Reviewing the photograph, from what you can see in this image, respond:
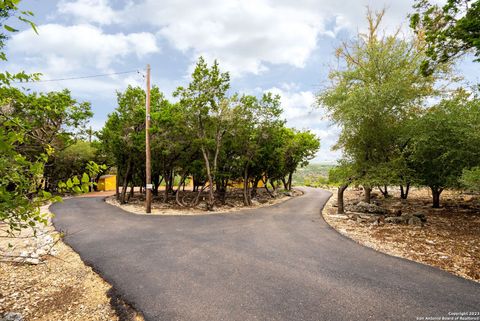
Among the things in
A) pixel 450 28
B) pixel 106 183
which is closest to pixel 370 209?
pixel 450 28

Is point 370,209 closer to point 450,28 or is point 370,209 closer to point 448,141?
point 448,141

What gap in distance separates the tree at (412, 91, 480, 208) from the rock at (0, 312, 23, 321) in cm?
1438

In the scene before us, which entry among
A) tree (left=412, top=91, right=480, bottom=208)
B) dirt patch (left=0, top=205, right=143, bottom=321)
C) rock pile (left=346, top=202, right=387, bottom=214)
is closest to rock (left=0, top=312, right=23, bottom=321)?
dirt patch (left=0, top=205, right=143, bottom=321)

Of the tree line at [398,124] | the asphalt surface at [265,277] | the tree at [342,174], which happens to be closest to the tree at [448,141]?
the tree line at [398,124]

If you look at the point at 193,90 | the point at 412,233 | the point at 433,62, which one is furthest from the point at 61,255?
the point at 433,62

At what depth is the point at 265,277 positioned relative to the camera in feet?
19.3

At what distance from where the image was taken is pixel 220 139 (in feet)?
58.3

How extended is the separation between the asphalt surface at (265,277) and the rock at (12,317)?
1630mm

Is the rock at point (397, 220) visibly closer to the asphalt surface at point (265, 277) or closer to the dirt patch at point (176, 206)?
the asphalt surface at point (265, 277)

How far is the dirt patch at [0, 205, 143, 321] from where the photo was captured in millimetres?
4449

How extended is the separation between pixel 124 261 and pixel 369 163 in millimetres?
12695

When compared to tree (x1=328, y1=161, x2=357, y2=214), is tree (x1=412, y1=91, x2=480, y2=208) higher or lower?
higher

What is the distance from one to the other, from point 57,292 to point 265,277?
4.66m

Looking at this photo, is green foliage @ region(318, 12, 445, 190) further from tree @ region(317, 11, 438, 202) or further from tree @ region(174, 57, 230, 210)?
tree @ region(174, 57, 230, 210)
